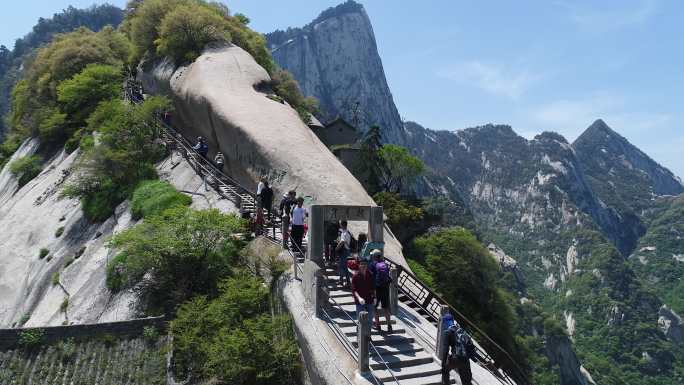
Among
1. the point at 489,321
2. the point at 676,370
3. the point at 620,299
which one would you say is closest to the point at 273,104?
the point at 489,321

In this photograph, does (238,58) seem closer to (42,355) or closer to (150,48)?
(150,48)

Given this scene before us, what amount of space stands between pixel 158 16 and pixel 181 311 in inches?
1181

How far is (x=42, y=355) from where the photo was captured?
1273 centimetres

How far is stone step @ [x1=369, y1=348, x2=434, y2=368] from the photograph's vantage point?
10.7 meters

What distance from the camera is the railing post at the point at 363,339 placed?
989cm

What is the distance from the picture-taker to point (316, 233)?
13.4 m

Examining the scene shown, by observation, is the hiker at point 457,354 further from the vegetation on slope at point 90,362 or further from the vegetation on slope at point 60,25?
the vegetation on slope at point 60,25

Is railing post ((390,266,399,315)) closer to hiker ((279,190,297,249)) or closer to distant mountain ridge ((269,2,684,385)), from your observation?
hiker ((279,190,297,249))

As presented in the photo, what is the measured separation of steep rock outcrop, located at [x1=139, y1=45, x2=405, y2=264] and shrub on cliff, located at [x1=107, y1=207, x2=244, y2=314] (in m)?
4.20

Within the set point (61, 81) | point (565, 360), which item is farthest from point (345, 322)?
point (565, 360)

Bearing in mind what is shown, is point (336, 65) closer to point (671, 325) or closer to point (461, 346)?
point (671, 325)

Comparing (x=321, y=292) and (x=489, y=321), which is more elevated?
(x=321, y=292)

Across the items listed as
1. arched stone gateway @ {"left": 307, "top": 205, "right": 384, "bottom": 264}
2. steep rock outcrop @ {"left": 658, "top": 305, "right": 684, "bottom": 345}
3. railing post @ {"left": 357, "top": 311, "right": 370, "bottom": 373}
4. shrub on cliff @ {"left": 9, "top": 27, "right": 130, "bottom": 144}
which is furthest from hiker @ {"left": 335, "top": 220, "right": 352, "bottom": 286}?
steep rock outcrop @ {"left": 658, "top": 305, "right": 684, "bottom": 345}

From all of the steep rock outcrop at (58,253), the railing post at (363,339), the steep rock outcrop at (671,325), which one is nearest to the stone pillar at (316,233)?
the railing post at (363,339)
